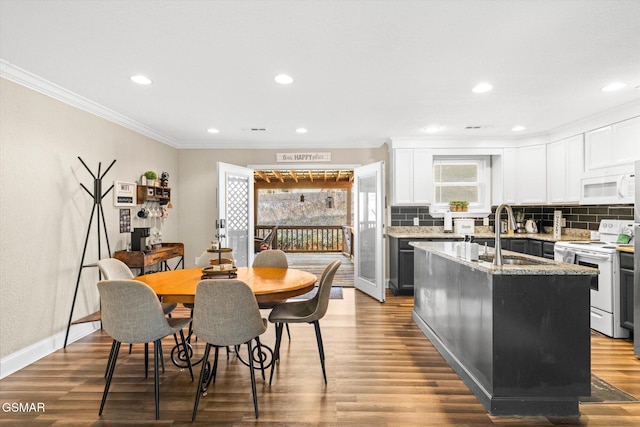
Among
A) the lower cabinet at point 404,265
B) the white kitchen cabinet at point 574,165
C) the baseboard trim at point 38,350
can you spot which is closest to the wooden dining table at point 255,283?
the baseboard trim at point 38,350

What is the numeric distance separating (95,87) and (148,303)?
91.3 inches

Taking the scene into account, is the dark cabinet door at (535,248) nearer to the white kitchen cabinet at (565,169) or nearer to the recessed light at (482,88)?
the white kitchen cabinet at (565,169)

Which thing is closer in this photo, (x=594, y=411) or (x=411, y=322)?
(x=594, y=411)

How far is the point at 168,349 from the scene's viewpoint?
11.3 ft

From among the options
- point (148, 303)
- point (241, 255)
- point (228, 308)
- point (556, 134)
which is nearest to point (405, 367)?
point (228, 308)

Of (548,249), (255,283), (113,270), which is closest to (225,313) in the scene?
(255,283)

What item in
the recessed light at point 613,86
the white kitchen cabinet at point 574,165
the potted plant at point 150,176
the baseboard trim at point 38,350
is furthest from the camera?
the potted plant at point 150,176

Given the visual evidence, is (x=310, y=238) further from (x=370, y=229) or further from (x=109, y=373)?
(x=109, y=373)

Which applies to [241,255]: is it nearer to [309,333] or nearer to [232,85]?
[309,333]

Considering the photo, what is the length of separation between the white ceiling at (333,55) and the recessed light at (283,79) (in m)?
0.09

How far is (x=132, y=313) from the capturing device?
7.57 feet

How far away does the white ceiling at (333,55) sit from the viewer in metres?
2.13

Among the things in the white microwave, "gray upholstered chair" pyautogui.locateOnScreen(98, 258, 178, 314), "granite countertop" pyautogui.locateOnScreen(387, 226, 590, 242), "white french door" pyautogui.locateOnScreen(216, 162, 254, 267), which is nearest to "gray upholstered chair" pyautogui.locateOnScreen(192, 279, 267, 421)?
"gray upholstered chair" pyautogui.locateOnScreen(98, 258, 178, 314)

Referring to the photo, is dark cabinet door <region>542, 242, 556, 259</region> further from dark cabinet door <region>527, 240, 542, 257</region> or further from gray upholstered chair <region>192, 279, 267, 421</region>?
gray upholstered chair <region>192, 279, 267, 421</region>
